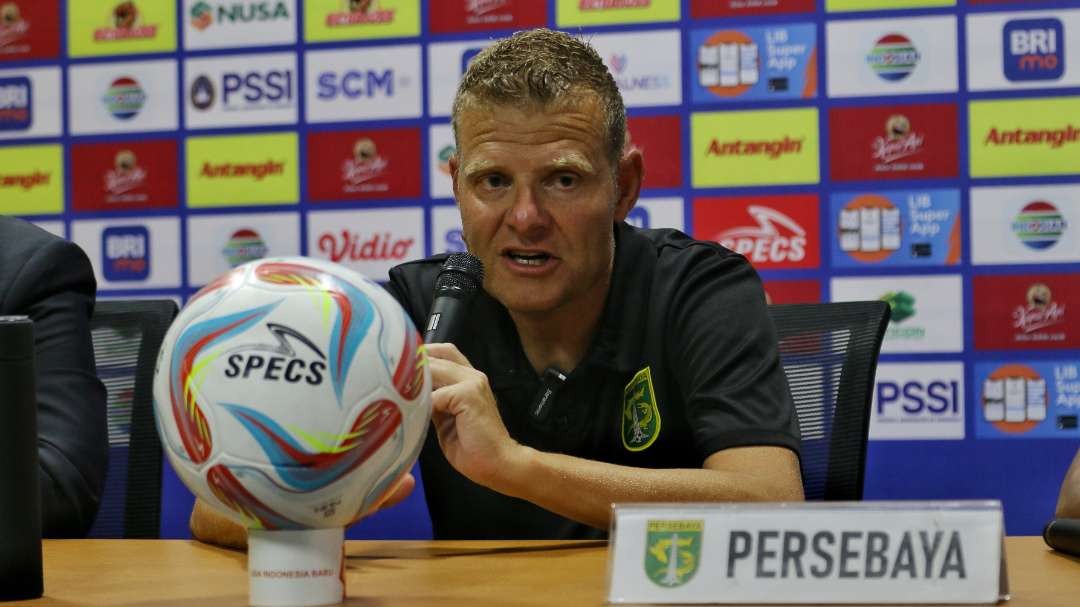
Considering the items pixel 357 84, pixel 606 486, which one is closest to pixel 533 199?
pixel 606 486

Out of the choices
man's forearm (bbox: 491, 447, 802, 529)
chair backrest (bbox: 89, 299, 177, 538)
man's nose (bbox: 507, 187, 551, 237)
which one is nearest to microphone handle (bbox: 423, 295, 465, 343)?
man's forearm (bbox: 491, 447, 802, 529)

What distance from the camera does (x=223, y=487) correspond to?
0.79 meters

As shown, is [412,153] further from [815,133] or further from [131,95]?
[815,133]

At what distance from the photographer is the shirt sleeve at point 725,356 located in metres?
1.46

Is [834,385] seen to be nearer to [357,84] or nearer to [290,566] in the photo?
[290,566]

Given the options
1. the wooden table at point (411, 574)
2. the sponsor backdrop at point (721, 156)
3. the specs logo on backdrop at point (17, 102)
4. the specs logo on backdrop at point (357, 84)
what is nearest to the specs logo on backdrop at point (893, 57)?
the sponsor backdrop at point (721, 156)

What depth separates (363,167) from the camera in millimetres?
3309


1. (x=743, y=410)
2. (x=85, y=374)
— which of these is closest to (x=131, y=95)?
(x=85, y=374)

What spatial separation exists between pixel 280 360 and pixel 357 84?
8.68 ft

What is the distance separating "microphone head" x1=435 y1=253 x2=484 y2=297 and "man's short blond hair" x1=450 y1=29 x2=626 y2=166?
280 millimetres

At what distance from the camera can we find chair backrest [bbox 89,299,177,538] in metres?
1.85

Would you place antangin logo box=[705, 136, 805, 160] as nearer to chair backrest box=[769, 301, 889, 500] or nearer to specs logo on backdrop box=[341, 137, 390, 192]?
specs logo on backdrop box=[341, 137, 390, 192]

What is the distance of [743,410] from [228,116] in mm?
2304

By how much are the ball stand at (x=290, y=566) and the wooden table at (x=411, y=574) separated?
60mm
